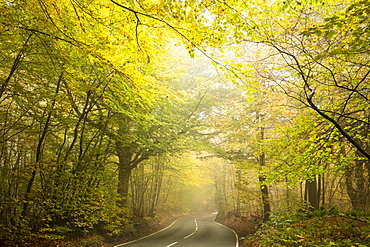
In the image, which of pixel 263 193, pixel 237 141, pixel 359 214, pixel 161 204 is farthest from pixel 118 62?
pixel 161 204

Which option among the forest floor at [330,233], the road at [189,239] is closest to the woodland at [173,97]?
the forest floor at [330,233]

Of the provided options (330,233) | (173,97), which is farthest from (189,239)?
(173,97)

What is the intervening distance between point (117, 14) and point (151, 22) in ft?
2.59

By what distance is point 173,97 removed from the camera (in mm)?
8094

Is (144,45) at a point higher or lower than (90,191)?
higher

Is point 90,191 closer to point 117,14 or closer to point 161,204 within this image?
point 117,14

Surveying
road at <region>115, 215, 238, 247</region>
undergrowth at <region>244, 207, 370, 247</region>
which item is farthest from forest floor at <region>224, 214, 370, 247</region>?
road at <region>115, 215, 238, 247</region>

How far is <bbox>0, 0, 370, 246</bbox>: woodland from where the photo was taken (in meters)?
3.68

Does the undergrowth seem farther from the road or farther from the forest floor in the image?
the road

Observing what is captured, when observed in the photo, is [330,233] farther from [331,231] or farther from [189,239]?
[189,239]

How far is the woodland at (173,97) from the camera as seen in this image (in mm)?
3679

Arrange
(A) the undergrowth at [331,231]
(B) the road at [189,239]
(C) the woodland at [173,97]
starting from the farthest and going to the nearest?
(B) the road at [189,239] < (A) the undergrowth at [331,231] < (C) the woodland at [173,97]

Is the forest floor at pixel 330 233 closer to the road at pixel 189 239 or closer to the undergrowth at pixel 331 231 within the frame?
the undergrowth at pixel 331 231

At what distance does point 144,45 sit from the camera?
160 inches
